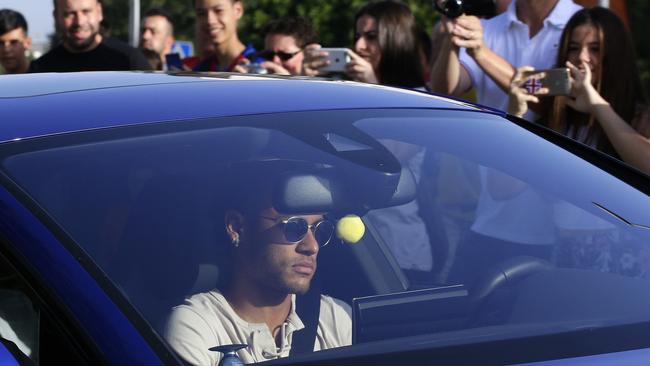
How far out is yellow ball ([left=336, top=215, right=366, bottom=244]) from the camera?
2.33 meters

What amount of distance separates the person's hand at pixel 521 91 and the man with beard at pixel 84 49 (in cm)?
242

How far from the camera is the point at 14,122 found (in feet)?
6.97

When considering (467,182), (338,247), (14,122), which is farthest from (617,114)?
(14,122)

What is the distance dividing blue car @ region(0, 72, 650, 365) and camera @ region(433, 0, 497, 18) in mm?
1948

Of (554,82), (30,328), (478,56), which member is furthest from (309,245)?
(478,56)

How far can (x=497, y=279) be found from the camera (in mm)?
2244

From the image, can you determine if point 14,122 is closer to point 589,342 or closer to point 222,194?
point 222,194

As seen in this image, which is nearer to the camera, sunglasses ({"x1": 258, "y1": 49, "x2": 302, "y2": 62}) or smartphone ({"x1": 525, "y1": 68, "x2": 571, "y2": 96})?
smartphone ({"x1": 525, "y1": 68, "x2": 571, "y2": 96})

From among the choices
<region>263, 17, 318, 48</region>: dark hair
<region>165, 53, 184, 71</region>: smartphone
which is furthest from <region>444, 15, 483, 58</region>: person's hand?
<region>165, 53, 184, 71</region>: smartphone

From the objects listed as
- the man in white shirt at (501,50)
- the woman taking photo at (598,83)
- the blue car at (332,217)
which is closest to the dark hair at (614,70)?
the woman taking photo at (598,83)

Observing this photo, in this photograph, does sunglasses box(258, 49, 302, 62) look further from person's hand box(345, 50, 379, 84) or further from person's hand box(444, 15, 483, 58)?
person's hand box(444, 15, 483, 58)

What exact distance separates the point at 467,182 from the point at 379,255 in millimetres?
255

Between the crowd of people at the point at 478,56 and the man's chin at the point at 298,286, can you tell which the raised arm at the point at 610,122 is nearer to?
the crowd of people at the point at 478,56

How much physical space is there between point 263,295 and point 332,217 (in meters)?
0.23
